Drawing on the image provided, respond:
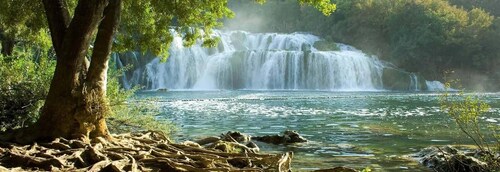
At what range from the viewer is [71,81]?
894 cm

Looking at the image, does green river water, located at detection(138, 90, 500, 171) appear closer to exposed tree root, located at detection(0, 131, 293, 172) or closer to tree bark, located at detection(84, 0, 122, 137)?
exposed tree root, located at detection(0, 131, 293, 172)

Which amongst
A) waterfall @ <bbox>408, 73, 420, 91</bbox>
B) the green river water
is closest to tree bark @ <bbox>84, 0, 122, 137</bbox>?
the green river water

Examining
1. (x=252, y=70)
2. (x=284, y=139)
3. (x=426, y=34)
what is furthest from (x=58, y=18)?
(x=426, y=34)

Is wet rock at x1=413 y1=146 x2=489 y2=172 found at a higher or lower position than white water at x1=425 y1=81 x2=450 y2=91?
lower

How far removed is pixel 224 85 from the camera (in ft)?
207

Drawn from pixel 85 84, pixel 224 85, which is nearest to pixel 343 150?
pixel 85 84

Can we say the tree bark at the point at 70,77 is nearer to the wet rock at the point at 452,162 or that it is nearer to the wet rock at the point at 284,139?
the wet rock at the point at 452,162

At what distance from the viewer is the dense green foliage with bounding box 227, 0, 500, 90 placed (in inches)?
2965

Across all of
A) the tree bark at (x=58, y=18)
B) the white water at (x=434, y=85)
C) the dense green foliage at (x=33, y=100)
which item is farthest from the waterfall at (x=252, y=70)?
the tree bark at (x=58, y=18)

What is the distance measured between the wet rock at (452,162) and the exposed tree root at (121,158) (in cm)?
493

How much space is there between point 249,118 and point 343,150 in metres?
11.7

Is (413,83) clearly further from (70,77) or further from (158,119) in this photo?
(70,77)

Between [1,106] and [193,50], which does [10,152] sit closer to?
[1,106]

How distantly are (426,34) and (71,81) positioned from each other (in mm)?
72977
